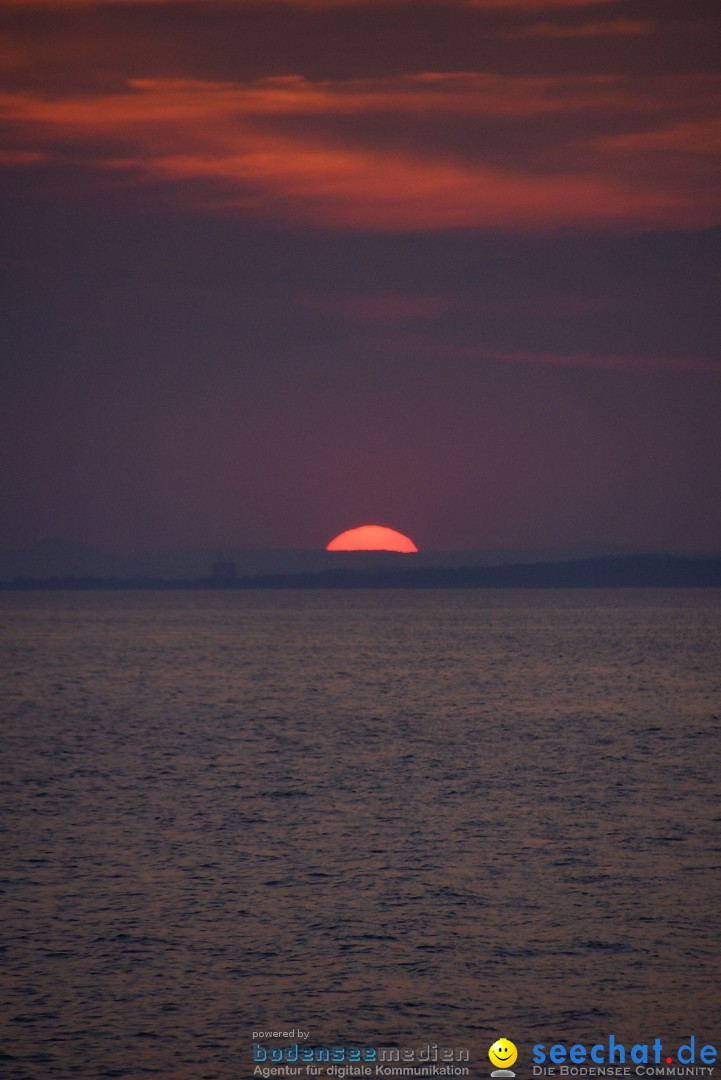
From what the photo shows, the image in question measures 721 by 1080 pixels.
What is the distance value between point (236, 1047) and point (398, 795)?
28417mm

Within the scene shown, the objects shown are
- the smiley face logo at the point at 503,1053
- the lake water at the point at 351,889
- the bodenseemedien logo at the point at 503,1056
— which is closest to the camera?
the bodenseemedien logo at the point at 503,1056

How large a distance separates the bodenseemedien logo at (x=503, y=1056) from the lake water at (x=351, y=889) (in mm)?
187

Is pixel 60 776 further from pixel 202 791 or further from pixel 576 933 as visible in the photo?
pixel 576 933

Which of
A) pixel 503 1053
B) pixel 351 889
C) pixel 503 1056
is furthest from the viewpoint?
pixel 351 889

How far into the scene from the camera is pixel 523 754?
215ft

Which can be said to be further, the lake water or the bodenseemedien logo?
the lake water

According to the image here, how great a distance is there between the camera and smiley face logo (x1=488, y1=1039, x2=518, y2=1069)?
2220cm

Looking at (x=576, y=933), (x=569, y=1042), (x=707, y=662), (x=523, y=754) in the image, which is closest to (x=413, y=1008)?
(x=569, y=1042)

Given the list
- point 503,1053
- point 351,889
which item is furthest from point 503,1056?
point 351,889

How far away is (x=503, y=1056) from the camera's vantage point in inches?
885

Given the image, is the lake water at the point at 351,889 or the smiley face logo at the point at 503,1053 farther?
the lake water at the point at 351,889

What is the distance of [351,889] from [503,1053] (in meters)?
11.8

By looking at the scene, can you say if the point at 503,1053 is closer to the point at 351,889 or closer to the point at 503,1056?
the point at 503,1056

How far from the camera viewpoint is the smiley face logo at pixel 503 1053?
72.8 ft
